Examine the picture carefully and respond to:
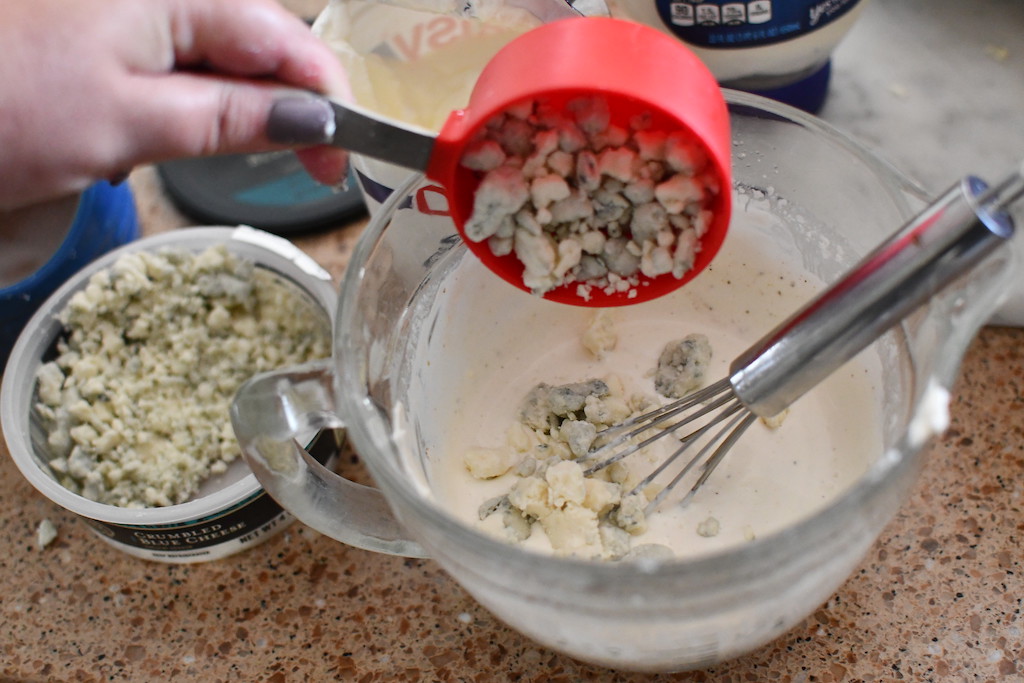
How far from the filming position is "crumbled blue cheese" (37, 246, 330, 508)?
71 centimetres

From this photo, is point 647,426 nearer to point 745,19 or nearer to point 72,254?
point 745,19

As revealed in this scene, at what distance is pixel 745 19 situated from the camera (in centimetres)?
68

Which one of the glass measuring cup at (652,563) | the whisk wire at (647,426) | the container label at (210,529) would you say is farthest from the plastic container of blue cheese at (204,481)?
the whisk wire at (647,426)

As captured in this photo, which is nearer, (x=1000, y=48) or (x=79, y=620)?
(x=79, y=620)

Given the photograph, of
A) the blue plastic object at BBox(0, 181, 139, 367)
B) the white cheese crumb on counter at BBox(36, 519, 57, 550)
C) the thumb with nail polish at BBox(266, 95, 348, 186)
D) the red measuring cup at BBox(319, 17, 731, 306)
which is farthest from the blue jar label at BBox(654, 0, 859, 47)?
the white cheese crumb on counter at BBox(36, 519, 57, 550)

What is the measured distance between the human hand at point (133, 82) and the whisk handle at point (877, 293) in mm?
298

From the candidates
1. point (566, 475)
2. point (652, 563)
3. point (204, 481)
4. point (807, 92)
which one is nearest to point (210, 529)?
point (204, 481)

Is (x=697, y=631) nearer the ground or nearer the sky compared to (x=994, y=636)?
nearer the sky

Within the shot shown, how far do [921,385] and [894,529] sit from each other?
0.21 meters

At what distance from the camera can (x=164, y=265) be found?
0.77m

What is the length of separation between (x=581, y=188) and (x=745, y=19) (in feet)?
0.84

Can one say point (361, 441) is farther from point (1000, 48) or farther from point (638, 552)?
point (1000, 48)

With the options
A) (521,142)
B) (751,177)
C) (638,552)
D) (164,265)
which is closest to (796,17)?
(751,177)

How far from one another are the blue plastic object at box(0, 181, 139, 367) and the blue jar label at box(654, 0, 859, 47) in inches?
19.8
